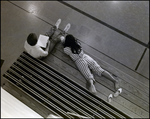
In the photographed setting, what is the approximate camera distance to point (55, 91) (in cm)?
286

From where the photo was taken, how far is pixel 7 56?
357cm

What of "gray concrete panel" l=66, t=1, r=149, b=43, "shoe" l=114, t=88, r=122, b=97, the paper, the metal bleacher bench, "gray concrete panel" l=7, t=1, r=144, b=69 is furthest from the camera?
"gray concrete panel" l=66, t=1, r=149, b=43

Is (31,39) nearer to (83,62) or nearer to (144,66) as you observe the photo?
(83,62)

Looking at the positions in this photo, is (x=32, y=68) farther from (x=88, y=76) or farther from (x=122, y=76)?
(x=122, y=76)

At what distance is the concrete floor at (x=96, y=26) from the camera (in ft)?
12.0

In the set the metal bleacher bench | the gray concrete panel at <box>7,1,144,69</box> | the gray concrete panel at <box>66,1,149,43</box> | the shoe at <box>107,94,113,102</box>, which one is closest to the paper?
the metal bleacher bench

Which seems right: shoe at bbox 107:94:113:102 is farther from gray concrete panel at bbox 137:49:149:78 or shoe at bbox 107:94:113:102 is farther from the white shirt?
the white shirt

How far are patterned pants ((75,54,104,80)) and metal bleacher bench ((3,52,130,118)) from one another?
0.83 feet

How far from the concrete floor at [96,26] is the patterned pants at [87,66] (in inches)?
25.6

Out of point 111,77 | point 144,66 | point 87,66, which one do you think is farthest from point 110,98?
point 144,66

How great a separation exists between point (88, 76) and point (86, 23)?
162 centimetres

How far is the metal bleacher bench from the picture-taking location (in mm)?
2752

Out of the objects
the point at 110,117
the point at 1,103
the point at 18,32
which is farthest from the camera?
the point at 18,32

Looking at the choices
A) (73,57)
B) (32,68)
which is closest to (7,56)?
(32,68)
